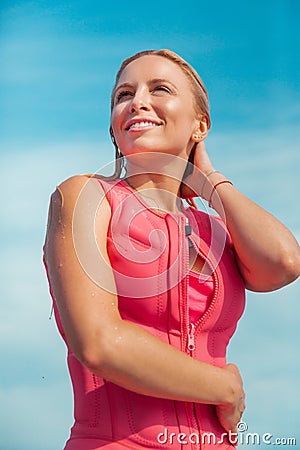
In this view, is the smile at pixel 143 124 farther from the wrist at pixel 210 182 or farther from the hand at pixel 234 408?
the hand at pixel 234 408

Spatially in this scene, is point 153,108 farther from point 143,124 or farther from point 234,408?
point 234,408

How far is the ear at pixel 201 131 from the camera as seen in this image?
2.23 m

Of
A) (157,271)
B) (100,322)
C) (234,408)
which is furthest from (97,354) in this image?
(234,408)

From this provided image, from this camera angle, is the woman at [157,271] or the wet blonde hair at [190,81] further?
the wet blonde hair at [190,81]

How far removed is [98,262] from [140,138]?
1.53ft

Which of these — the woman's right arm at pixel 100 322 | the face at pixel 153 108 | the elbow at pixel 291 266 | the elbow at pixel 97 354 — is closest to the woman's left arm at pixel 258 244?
the elbow at pixel 291 266

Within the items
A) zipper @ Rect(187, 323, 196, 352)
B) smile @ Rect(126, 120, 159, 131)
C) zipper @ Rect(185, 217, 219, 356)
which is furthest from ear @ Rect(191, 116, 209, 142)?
zipper @ Rect(187, 323, 196, 352)

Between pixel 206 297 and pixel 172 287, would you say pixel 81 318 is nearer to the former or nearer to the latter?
pixel 172 287

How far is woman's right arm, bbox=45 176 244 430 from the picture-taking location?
5.30 ft

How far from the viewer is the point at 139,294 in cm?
180

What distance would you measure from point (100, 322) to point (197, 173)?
788mm

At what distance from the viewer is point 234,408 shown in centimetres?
188

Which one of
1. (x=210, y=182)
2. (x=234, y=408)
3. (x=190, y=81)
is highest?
(x=190, y=81)

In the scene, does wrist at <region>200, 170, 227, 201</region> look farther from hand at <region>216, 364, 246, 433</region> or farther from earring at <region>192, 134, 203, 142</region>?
hand at <region>216, 364, 246, 433</region>
